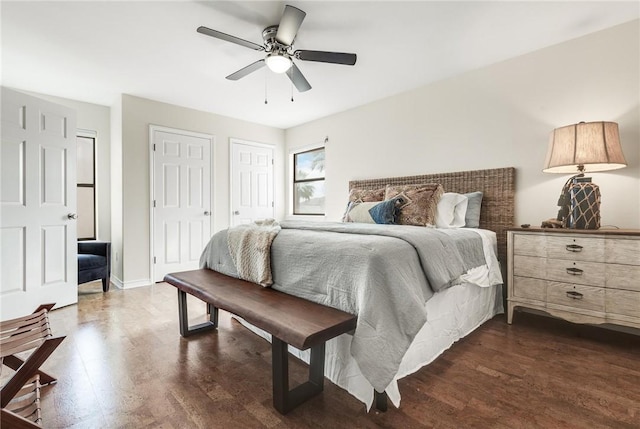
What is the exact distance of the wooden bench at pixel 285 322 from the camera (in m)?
1.26

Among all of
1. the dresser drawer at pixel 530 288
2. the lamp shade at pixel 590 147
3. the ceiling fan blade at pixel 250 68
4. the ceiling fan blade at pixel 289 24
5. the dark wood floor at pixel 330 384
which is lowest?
the dark wood floor at pixel 330 384

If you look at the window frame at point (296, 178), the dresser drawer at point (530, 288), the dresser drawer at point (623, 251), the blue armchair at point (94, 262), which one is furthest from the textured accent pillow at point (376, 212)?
the blue armchair at point (94, 262)

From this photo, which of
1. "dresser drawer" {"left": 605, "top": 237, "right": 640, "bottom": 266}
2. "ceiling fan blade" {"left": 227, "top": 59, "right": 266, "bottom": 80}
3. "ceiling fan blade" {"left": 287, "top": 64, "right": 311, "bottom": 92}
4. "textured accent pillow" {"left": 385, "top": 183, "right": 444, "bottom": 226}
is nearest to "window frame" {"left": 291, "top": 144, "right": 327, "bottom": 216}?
"ceiling fan blade" {"left": 287, "top": 64, "right": 311, "bottom": 92}

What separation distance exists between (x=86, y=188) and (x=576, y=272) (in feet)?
18.0

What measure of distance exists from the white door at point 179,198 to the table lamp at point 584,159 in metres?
4.04

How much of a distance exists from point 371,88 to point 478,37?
1280 millimetres

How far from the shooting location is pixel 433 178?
3.39 m

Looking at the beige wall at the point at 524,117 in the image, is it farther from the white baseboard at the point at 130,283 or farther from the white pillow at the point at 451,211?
the white baseboard at the point at 130,283

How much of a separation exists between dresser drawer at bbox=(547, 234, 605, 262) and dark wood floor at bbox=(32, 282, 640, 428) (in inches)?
24.2

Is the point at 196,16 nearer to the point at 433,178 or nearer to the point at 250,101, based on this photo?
the point at 250,101

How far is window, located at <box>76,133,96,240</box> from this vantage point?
13.5 feet

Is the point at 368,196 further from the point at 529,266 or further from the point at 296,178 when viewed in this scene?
the point at 296,178

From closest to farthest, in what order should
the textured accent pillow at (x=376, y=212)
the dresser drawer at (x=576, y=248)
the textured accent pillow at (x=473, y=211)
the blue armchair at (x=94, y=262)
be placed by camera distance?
the dresser drawer at (x=576, y=248) < the textured accent pillow at (x=376, y=212) < the textured accent pillow at (x=473, y=211) < the blue armchair at (x=94, y=262)

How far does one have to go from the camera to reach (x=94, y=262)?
3391mm
